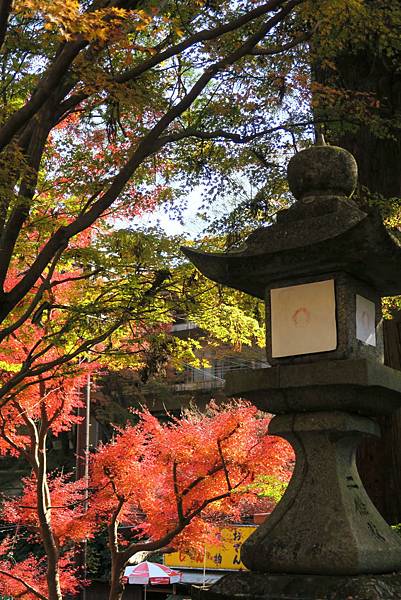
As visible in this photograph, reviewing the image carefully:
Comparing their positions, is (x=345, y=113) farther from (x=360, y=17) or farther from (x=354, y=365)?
(x=354, y=365)

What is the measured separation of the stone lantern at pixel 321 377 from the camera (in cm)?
407

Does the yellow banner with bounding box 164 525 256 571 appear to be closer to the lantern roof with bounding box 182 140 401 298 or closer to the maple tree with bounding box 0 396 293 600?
the maple tree with bounding box 0 396 293 600

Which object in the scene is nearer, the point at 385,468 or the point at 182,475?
the point at 385,468

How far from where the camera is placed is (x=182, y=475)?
45.6 ft

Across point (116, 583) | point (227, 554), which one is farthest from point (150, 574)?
point (116, 583)

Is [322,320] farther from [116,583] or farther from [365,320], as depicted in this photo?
[116,583]

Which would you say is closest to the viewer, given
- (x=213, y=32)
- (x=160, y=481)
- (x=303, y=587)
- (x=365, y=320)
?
(x=303, y=587)

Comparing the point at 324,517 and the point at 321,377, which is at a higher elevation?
the point at 321,377

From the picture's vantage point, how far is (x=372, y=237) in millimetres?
4297

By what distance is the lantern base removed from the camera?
3.77 metres

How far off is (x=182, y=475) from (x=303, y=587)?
33.5ft

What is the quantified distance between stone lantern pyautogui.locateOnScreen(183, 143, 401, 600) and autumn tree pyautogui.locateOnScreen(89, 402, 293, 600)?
9.03 m

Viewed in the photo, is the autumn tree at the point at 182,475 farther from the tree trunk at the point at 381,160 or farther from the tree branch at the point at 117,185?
the tree branch at the point at 117,185

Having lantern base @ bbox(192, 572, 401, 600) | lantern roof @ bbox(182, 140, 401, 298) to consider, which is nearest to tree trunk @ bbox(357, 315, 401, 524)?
lantern roof @ bbox(182, 140, 401, 298)
